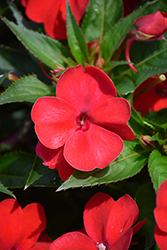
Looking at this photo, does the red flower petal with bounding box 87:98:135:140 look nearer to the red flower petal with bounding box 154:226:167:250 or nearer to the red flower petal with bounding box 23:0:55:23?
the red flower petal with bounding box 154:226:167:250

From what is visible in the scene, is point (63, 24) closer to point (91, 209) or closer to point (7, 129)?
point (91, 209)

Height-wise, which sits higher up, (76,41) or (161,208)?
(76,41)

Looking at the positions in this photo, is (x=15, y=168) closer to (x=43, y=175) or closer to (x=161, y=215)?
(x=43, y=175)

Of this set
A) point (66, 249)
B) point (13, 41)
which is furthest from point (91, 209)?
point (13, 41)

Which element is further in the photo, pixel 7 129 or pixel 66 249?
pixel 7 129

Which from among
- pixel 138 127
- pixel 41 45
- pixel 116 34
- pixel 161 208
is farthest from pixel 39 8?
pixel 161 208

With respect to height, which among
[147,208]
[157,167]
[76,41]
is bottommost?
[147,208]
